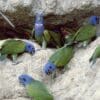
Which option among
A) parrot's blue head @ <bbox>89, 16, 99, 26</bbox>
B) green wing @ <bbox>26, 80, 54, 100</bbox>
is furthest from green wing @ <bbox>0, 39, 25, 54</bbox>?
parrot's blue head @ <bbox>89, 16, 99, 26</bbox>

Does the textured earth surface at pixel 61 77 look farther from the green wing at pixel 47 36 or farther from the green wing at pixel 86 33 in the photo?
the green wing at pixel 47 36

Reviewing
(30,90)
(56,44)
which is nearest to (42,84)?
(30,90)

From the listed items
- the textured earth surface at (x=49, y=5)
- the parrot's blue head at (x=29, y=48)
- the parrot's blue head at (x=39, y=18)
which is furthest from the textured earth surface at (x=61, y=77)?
the textured earth surface at (x=49, y=5)

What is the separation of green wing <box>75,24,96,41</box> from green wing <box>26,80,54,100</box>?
0.70m

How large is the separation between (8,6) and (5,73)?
31.3 inches

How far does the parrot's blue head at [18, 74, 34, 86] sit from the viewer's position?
4996mm

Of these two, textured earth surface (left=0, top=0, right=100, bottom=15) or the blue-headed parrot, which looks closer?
the blue-headed parrot

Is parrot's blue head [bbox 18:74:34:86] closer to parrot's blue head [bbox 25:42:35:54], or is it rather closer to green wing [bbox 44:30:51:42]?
parrot's blue head [bbox 25:42:35:54]

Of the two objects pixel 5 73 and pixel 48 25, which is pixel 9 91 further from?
pixel 48 25


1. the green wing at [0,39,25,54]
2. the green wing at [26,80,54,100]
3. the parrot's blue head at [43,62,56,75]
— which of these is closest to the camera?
the green wing at [26,80,54,100]

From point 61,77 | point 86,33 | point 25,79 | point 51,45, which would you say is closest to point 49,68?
point 61,77

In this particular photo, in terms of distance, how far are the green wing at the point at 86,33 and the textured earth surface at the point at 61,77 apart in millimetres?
83

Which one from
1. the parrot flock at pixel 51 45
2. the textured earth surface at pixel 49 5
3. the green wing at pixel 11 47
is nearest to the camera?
the parrot flock at pixel 51 45

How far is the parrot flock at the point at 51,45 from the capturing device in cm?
494
